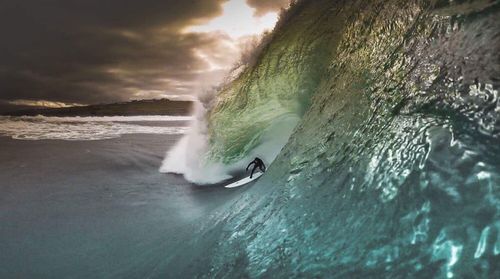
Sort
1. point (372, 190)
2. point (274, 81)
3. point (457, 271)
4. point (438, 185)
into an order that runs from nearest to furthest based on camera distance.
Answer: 1. point (457, 271)
2. point (438, 185)
3. point (372, 190)
4. point (274, 81)

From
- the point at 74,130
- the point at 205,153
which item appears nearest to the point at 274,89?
the point at 205,153

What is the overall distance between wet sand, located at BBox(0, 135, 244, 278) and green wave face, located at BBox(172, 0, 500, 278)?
2.20 feet

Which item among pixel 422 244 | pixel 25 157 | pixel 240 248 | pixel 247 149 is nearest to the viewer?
pixel 422 244

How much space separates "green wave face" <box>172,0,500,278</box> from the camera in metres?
1.28

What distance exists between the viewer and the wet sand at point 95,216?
114 inches

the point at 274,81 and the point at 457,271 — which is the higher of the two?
the point at 274,81

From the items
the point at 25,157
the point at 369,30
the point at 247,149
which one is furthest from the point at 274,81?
the point at 25,157

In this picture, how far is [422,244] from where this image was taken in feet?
4.21

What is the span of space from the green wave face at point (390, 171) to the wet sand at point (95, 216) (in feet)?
2.20

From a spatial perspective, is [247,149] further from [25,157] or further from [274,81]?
[25,157]

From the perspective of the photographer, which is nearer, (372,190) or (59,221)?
(372,190)

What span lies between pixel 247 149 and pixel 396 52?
3.25 meters

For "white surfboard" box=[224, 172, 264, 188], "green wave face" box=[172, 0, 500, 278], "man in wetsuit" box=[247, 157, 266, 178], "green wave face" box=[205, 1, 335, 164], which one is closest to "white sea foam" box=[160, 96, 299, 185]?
"green wave face" box=[205, 1, 335, 164]

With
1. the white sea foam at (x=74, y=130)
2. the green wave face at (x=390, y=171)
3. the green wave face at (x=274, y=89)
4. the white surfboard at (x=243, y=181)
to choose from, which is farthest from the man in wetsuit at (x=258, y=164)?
the white sea foam at (x=74, y=130)
